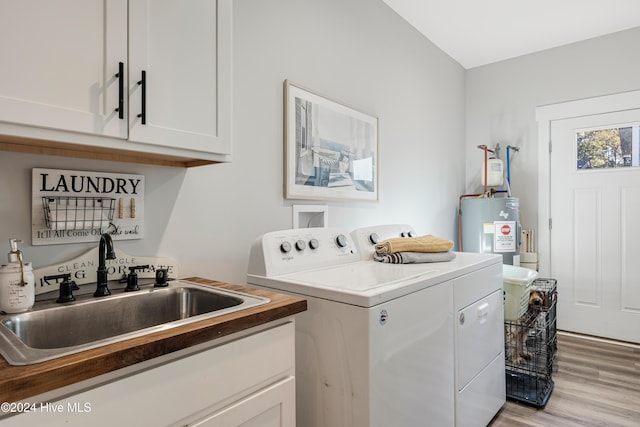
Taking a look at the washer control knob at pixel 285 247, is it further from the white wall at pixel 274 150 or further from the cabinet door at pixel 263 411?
the cabinet door at pixel 263 411

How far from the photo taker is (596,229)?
3328 millimetres

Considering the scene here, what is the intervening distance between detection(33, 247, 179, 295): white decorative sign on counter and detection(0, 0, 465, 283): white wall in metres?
0.04

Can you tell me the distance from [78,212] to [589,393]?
9.60 ft

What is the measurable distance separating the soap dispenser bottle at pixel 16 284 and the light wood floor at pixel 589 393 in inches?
86.2

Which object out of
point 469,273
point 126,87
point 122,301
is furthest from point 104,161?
point 469,273

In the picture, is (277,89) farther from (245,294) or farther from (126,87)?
(245,294)

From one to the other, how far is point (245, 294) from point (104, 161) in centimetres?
64

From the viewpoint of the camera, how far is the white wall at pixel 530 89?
10.5ft

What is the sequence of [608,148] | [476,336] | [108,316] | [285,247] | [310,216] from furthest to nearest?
[608,148], [310,216], [476,336], [285,247], [108,316]

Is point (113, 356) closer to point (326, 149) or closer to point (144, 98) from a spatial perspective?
point (144, 98)

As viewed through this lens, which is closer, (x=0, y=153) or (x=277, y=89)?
(x=0, y=153)

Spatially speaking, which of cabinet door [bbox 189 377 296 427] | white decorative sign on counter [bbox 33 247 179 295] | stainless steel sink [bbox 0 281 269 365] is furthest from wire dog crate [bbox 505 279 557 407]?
white decorative sign on counter [bbox 33 247 179 295]

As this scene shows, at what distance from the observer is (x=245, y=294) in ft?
3.86

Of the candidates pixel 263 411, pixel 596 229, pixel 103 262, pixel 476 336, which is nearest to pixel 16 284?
pixel 103 262
